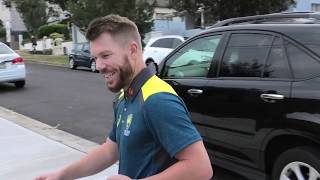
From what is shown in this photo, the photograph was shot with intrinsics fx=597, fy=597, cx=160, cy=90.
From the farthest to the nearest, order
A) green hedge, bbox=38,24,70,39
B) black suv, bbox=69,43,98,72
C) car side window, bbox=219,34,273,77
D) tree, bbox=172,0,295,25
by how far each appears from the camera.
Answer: green hedge, bbox=38,24,70,39
tree, bbox=172,0,295,25
black suv, bbox=69,43,98,72
car side window, bbox=219,34,273,77

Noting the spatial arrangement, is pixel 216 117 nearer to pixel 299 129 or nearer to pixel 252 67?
pixel 252 67

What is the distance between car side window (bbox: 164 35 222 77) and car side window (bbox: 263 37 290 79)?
2.57 ft

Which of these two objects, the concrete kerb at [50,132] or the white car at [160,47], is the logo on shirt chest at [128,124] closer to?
the concrete kerb at [50,132]

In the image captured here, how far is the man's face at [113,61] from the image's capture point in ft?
7.93

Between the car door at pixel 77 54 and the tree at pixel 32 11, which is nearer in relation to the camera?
the car door at pixel 77 54

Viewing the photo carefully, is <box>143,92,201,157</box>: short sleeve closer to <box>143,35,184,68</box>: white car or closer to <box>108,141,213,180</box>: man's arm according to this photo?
<box>108,141,213,180</box>: man's arm

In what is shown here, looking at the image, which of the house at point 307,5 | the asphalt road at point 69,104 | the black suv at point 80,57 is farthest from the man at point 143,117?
the house at point 307,5

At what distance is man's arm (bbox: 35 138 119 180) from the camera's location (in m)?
2.82

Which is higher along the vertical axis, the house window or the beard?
the house window

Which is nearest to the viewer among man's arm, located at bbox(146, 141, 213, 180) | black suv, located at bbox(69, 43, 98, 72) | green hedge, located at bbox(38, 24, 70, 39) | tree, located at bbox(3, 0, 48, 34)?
man's arm, located at bbox(146, 141, 213, 180)

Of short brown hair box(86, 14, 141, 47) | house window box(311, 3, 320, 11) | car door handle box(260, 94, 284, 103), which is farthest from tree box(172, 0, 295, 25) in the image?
short brown hair box(86, 14, 141, 47)

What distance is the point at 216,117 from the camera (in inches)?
219

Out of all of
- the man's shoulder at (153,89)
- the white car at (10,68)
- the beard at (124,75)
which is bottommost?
the white car at (10,68)

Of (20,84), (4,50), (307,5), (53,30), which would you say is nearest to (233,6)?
(307,5)
